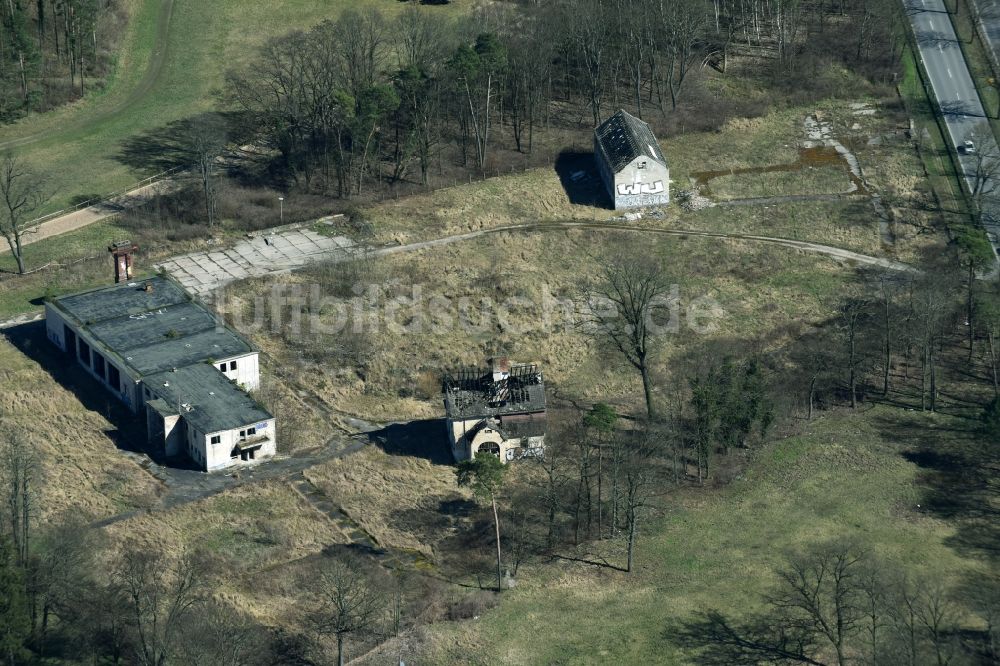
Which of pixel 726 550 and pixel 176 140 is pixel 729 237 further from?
pixel 176 140

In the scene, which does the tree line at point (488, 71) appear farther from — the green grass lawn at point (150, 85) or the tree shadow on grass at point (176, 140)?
the green grass lawn at point (150, 85)

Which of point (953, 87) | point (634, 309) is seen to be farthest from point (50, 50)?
point (953, 87)

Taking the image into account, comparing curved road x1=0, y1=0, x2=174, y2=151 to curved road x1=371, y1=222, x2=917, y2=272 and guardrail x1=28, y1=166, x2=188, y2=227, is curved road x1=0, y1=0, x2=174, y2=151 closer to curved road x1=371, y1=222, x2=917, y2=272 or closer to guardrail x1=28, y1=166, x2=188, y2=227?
guardrail x1=28, y1=166, x2=188, y2=227

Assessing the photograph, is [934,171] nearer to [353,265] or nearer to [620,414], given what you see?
[620,414]

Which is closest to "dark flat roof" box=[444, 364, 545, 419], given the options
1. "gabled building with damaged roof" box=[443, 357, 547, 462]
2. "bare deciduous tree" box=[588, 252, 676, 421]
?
"gabled building with damaged roof" box=[443, 357, 547, 462]

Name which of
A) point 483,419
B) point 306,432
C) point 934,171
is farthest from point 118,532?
point 934,171
